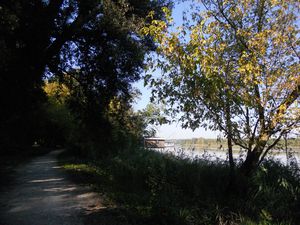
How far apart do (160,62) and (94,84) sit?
724 centimetres

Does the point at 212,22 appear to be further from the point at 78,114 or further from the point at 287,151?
the point at 78,114

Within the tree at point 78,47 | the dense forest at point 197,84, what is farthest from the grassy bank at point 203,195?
the tree at point 78,47

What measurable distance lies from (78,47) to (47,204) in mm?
7213

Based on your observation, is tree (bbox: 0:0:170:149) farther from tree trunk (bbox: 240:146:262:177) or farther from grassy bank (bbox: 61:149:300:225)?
tree trunk (bbox: 240:146:262:177)

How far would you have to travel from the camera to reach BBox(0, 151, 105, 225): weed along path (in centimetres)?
647

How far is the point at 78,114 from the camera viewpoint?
46.0 feet

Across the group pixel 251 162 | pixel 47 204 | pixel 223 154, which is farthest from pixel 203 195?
pixel 47 204

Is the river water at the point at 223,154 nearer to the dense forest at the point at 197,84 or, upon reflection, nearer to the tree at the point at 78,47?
the dense forest at the point at 197,84

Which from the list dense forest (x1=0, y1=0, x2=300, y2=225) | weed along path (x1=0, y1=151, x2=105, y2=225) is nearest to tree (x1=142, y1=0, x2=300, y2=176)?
dense forest (x1=0, y1=0, x2=300, y2=225)

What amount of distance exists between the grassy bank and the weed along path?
2.50ft

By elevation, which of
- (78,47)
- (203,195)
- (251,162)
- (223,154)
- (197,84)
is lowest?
(203,195)

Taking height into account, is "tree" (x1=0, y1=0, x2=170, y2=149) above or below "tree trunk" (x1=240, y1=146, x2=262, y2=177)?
above

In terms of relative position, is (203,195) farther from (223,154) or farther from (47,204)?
(47,204)

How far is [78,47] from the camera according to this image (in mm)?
12586
